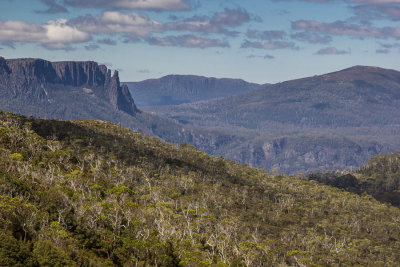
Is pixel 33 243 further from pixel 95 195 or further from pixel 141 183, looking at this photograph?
pixel 141 183

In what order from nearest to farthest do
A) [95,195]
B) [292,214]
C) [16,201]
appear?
1. [16,201]
2. [95,195]
3. [292,214]

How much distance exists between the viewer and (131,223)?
103500mm

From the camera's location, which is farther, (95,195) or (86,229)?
(95,195)

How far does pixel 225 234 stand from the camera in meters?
123

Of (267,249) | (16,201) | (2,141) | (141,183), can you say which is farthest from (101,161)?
(16,201)

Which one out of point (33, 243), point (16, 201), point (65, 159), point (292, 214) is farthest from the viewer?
point (292, 214)

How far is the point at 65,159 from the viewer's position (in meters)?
159

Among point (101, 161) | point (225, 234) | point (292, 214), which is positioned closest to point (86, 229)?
point (225, 234)

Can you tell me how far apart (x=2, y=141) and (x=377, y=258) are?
5159 inches

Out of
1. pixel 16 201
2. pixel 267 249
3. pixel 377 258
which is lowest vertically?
pixel 377 258

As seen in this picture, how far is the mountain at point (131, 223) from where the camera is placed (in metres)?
80.3

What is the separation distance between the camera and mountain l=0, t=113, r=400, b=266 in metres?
80.3

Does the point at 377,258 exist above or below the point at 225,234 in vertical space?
below

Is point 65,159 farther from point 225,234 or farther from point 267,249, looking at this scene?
point 267,249
